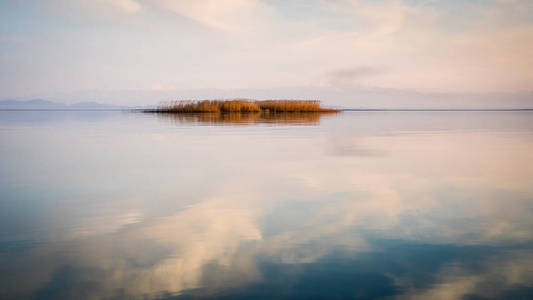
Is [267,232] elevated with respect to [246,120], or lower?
lower

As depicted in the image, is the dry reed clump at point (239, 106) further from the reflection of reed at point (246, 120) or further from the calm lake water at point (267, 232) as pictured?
the calm lake water at point (267, 232)

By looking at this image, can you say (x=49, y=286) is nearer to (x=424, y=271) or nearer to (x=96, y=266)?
(x=96, y=266)

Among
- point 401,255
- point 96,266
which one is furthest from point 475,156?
point 96,266

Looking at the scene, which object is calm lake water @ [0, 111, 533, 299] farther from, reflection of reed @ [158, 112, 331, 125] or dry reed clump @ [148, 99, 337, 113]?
dry reed clump @ [148, 99, 337, 113]

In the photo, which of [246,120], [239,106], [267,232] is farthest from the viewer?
[239,106]

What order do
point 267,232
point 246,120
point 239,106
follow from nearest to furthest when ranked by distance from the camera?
point 267,232
point 246,120
point 239,106

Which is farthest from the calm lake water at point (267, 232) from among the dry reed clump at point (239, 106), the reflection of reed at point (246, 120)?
the dry reed clump at point (239, 106)

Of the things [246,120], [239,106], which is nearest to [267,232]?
[246,120]

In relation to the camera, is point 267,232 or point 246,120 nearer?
point 267,232

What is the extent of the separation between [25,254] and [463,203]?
5.69m

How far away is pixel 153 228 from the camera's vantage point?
4.30 metres

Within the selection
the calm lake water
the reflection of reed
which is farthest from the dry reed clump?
the calm lake water

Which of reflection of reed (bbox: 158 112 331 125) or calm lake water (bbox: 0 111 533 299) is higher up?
reflection of reed (bbox: 158 112 331 125)

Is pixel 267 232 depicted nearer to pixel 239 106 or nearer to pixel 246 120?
pixel 246 120
